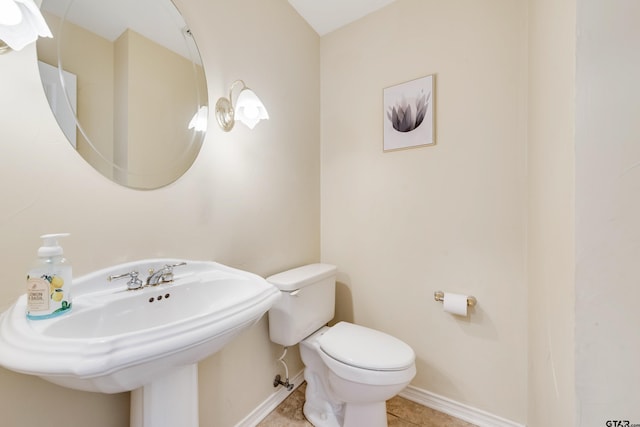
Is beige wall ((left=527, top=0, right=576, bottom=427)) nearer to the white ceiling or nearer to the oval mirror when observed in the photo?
the white ceiling

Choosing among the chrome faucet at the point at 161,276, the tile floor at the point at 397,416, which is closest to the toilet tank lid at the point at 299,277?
the chrome faucet at the point at 161,276

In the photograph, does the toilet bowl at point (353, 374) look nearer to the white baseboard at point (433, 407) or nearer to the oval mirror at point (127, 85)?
the white baseboard at point (433, 407)

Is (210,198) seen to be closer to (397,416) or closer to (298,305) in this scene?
(298,305)

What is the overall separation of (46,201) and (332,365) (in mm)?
1167

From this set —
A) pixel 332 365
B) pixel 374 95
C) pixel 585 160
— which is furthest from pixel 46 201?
pixel 374 95

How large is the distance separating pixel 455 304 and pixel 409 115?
3.48ft

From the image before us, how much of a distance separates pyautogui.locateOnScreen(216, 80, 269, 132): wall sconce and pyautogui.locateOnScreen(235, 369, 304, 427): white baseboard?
1380 millimetres

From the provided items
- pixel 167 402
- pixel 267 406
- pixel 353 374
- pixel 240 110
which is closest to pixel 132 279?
Answer: pixel 167 402

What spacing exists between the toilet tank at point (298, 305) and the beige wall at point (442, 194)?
339 millimetres

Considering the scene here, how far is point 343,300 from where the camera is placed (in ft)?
5.65

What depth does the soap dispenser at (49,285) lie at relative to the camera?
0.56m

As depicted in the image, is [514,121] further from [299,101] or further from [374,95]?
[299,101]

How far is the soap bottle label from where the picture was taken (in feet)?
1.84

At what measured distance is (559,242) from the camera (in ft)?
2.05
